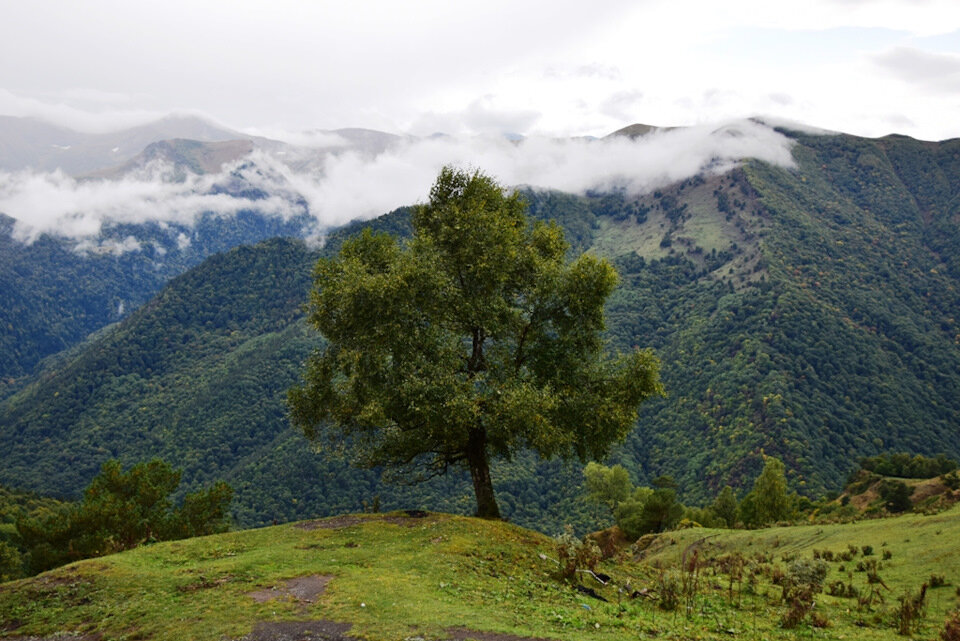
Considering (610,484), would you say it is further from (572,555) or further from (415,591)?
(415,591)

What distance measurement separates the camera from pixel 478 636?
10.3 metres

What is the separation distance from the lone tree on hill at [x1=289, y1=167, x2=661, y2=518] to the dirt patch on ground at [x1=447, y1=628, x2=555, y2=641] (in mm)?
9625

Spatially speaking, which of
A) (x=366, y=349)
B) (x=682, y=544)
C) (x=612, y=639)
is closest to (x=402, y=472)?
(x=366, y=349)

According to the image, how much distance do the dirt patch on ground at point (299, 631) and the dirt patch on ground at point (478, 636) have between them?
184 cm

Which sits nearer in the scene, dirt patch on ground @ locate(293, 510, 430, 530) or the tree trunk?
dirt patch on ground @ locate(293, 510, 430, 530)

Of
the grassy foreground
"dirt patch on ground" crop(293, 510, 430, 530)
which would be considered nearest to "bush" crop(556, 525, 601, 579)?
the grassy foreground

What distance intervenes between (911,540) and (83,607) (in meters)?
28.0

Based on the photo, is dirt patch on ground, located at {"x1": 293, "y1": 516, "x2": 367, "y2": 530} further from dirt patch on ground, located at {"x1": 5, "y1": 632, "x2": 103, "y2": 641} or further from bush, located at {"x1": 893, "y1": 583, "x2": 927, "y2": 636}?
bush, located at {"x1": 893, "y1": 583, "x2": 927, "y2": 636}

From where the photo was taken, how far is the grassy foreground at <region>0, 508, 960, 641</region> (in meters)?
11.5

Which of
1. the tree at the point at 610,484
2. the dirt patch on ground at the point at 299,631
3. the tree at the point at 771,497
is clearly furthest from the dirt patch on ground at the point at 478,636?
the tree at the point at 610,484

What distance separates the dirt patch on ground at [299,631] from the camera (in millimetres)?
10297

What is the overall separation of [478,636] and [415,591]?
338 centimetres

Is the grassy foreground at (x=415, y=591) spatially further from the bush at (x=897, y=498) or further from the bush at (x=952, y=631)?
the bush at (x=897, y=498)

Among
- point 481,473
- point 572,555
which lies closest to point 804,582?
point 572,555
